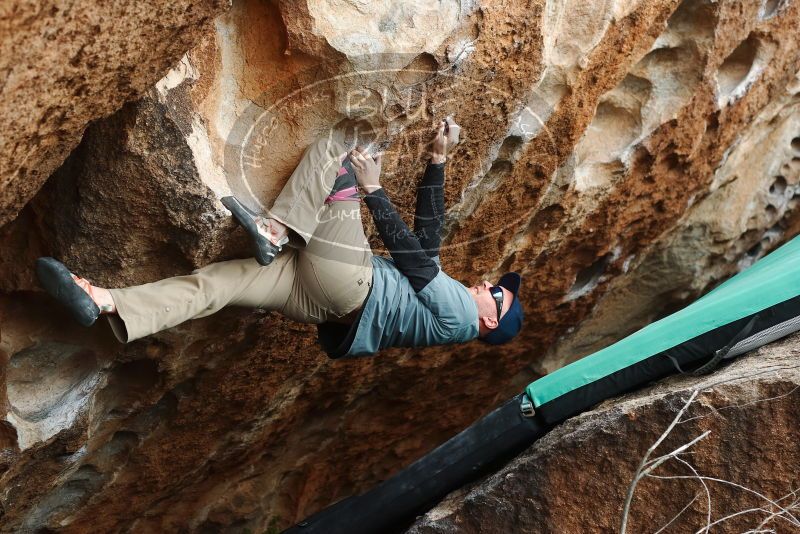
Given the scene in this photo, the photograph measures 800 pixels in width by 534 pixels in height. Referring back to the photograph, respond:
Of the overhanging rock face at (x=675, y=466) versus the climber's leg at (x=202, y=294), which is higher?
the climber's leg at (x=202, y=294)

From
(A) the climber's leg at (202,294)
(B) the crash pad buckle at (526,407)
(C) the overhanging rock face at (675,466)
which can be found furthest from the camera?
(B) the crash pad buckle at (526,407)

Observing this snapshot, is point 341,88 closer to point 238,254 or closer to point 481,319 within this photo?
point 238,254

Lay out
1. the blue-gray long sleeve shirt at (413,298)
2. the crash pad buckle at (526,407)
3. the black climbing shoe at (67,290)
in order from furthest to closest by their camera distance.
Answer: the crash pad buckle at (526,407) < the blue-gray long sleeve shirt at (413,298) < the black climbing shoe at (67,290)

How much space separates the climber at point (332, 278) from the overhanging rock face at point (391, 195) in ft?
0.40

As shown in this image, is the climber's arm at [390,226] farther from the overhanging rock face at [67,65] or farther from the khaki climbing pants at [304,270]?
the overhanging rock face at [67,65]

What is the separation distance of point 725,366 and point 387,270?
121cm

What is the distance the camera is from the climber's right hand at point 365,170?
10.3 ft

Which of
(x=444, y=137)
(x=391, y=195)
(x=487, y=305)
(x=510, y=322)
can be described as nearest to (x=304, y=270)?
(x=391, y=195)

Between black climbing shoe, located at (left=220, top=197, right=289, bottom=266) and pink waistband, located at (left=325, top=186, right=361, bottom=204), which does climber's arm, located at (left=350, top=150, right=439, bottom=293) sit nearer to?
pink waistband, located at (left=325, top=186, right=361, bottom=204)

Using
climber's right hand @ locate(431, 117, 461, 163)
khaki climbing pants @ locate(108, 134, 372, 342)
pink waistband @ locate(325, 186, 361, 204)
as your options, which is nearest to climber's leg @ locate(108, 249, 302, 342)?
khaki climbing pants @ locate(108, 134, 372, 342)

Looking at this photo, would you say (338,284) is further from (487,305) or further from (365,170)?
(487,305)

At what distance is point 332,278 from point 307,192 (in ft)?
0.98

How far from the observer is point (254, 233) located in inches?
112

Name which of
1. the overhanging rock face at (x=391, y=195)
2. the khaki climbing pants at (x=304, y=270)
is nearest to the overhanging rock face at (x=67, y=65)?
the overhanging rock face at (x=391, y=195)
